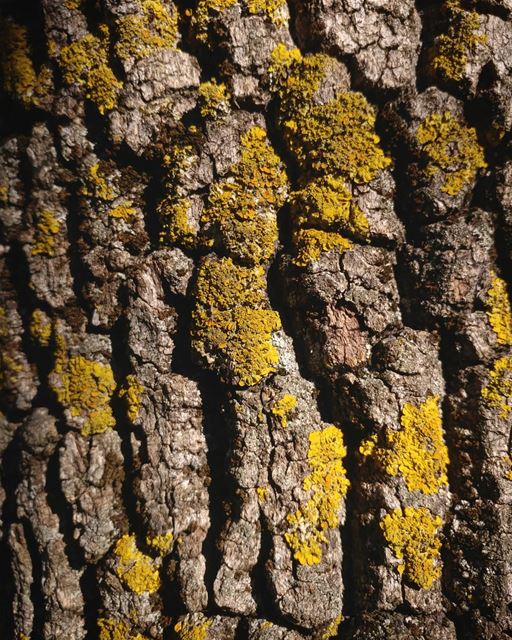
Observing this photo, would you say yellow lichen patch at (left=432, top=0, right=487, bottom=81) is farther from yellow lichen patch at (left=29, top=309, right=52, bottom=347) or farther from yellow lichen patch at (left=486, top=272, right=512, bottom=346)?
yellow lichen patch at (left=29, top=309, right=52, bottom=347)

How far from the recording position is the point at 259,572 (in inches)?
81.1

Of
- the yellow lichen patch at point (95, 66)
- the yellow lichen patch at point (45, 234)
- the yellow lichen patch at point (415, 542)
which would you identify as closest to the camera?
the yellow lichen patch at point (415, 542)

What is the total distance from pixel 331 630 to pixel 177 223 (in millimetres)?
2290

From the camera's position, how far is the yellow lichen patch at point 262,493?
2.08 m

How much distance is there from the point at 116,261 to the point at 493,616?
2.61 metres

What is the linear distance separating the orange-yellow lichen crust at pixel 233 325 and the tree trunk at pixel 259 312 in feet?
0.04

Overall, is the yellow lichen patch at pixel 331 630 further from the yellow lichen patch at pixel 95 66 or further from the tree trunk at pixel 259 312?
the yellow lichen patch at pixel 95 66

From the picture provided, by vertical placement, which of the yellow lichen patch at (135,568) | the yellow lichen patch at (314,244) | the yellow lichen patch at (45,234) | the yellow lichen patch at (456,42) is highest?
the yellow lichen patch at (456,42)

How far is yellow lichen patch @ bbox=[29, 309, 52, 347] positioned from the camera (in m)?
2.32

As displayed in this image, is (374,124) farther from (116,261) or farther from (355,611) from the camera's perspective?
(355,611)

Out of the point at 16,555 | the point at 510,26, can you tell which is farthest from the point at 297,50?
the point at 16,555

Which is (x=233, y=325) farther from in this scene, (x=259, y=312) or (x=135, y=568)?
(x=135, y=568)

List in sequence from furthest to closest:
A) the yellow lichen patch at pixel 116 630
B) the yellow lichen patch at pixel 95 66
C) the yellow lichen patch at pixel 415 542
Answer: the yellow lichen patch at pixel 95 66 < the yellow lichen patch at pixel 116 630 < the yellow lichen patch at pixel 415 542

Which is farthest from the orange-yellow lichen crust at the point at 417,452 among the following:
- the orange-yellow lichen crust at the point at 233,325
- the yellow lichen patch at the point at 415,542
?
the orange-yellow lichen crust at the point at 233,325
